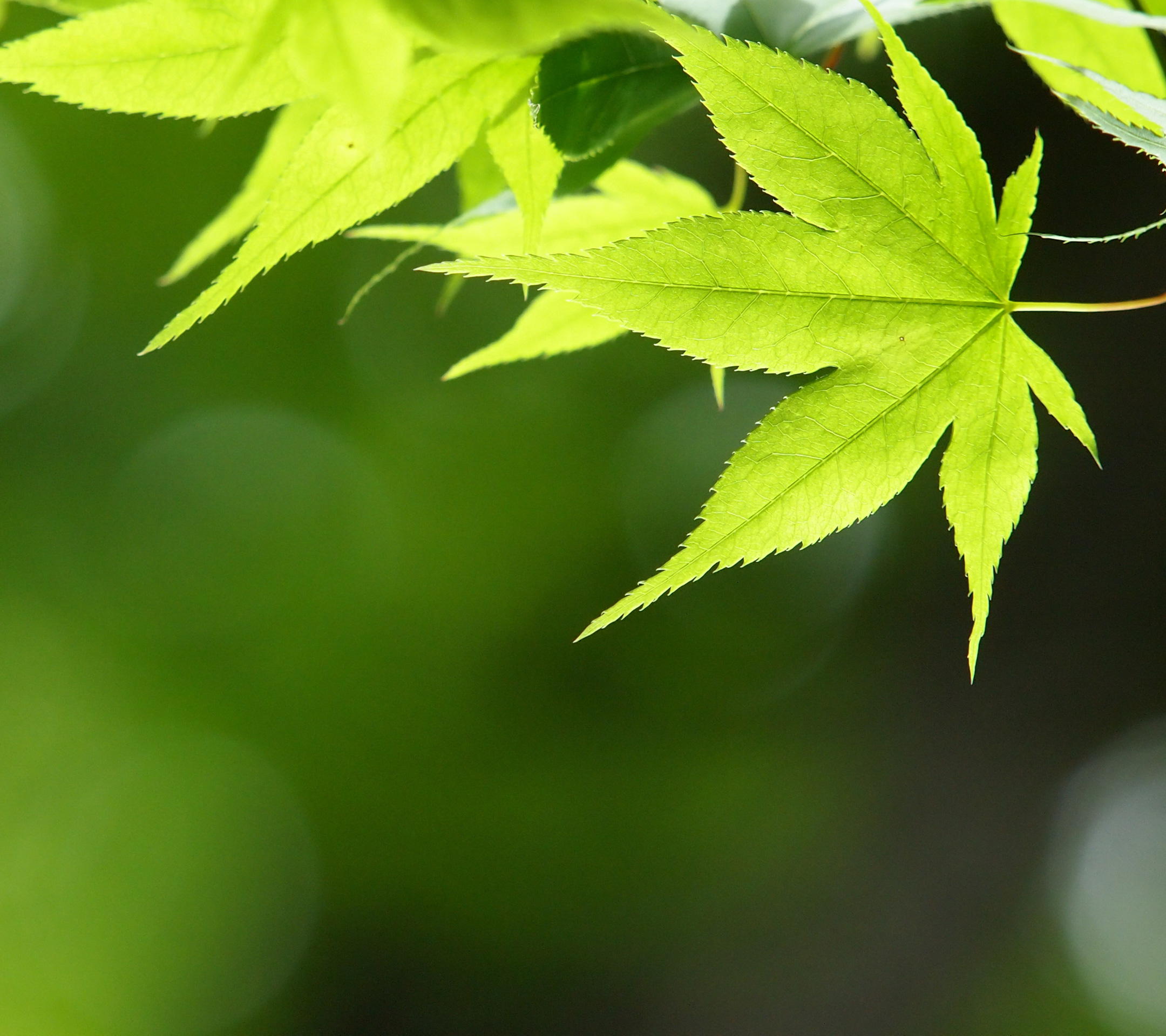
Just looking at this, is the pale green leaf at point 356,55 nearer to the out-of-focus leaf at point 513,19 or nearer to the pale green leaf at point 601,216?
the out-of-focus leaf at point 513,19

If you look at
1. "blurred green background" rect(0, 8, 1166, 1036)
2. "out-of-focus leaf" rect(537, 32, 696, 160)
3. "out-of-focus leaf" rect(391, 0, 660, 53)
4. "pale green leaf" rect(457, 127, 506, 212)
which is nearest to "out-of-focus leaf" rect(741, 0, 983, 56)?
"out-of-focus leaf" rect(537, 32, 696, 160)

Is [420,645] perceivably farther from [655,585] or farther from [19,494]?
[655,585]

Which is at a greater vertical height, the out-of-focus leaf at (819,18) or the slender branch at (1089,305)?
the out-of-focus leaf at (819,18)

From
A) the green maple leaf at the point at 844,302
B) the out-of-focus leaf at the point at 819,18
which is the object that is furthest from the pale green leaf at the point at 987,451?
the out-of-focus leaf at the point at 819,18

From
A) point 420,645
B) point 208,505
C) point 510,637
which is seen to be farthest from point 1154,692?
point 208,505

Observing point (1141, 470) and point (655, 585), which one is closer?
point (655, 585)

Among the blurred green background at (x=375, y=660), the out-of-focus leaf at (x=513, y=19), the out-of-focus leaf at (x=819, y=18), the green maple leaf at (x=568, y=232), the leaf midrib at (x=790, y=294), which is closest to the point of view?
the out-of-focus leaf at (x=513, y=19)
